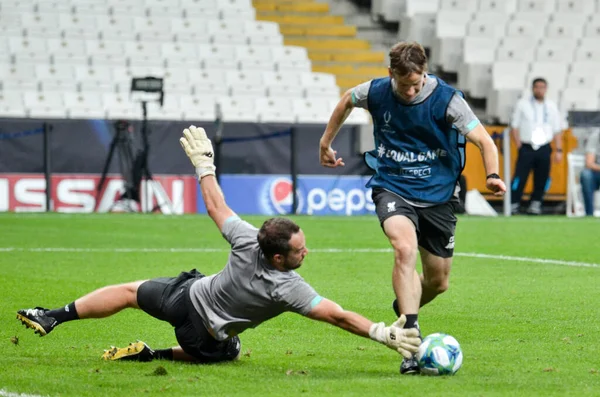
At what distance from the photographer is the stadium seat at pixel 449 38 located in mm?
27547

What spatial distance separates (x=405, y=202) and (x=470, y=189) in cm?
1622

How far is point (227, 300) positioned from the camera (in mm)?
6918

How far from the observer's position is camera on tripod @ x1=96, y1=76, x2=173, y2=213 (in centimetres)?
2225

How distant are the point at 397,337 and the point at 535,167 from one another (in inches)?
667

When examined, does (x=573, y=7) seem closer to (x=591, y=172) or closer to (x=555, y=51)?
(x=555, y=51)

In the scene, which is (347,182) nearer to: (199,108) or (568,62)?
(199,108)

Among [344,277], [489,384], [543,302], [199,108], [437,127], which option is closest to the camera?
[489,384]

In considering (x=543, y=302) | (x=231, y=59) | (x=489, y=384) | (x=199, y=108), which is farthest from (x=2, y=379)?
(x=231, y=59)

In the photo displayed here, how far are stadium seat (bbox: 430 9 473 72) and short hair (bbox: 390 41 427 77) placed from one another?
67.0 feet

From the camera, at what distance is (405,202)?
25.7 ft

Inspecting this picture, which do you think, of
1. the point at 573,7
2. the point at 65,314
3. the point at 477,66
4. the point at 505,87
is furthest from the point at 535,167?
the point at 65,314

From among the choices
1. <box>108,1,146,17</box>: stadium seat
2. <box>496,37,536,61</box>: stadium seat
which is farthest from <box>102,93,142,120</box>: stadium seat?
<box>496,37,536,61</box>: stadium seat

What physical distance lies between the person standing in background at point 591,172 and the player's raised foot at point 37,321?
53.9 ft

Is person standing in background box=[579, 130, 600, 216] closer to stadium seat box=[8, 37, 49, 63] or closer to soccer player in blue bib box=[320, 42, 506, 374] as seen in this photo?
stadium seat box=[8, 37, 49, 63]
